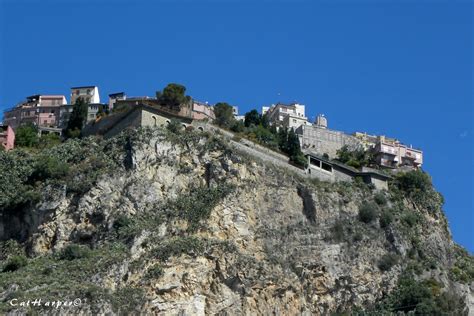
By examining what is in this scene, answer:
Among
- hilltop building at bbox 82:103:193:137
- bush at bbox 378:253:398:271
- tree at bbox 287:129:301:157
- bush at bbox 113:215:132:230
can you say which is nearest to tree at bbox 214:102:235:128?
tree at bbox 287:129:301:157

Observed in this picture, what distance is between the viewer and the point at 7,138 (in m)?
70.6

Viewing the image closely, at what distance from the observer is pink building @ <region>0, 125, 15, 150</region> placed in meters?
70.1

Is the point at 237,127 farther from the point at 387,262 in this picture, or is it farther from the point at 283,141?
the point at 387,262

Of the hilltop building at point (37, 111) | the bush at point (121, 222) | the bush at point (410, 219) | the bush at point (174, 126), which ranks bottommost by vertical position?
the bush at point (121, 222)

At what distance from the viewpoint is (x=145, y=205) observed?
58562 mm

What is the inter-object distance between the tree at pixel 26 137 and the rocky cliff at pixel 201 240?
637cm

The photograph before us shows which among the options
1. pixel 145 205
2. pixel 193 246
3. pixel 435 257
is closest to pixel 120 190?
pixel 145 205

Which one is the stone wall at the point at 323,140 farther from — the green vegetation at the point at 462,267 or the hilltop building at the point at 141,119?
the hilltop building at the point at 141,119

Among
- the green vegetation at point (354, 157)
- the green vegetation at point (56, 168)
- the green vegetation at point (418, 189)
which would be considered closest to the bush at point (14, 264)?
the green vegetation at point (56, 168)

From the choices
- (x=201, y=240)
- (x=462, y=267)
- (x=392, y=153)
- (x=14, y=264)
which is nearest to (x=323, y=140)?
(x=392, y=153)

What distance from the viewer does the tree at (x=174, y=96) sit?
71.8 meters

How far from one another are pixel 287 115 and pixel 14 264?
42331 millimetres

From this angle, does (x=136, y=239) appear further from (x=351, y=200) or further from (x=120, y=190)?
(x=351, y=200)

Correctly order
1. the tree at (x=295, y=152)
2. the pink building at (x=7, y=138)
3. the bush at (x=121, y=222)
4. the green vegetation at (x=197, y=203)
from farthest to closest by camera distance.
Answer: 1. the pink building at (x=7, y=138)
2. the tree at (x=295, y=152)
3. the green vegetation at (x=197, y=203)
4. the bush at (x=121, y=222)
